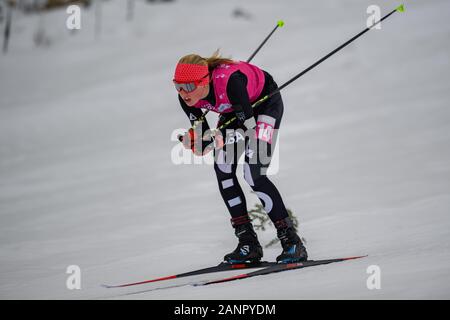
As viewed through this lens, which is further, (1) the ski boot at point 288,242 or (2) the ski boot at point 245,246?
(2) the ski boot at point 245,246

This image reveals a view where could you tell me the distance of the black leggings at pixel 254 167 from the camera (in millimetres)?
4734

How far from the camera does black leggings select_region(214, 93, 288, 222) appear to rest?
473 cm

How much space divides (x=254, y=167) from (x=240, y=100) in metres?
0.52

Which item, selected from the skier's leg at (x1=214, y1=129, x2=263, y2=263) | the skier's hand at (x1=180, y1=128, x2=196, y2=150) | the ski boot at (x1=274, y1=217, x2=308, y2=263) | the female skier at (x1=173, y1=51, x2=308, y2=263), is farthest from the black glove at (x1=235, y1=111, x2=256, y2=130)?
the ski boot at (x1=274, y1=217, x2=308, y2=263)

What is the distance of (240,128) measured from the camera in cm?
Answer: 495

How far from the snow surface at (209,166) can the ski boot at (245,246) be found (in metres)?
0.43

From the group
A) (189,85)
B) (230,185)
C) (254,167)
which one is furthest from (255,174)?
(189,85)

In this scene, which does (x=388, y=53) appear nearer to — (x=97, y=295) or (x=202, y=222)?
(x=202, y=222)

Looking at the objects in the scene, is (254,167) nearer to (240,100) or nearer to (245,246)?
(240,100)

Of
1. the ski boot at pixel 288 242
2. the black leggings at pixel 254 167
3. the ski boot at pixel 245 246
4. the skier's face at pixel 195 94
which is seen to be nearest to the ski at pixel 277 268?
the ski boot at pixel 288 242

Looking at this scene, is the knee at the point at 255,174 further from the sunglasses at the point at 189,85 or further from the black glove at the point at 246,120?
the sunglasses at the point at 189,85

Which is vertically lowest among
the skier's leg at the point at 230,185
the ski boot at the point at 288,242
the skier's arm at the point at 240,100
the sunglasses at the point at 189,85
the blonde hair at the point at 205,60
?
the ski boot at the point at 288,242

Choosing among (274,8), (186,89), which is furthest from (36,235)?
(274,8)
